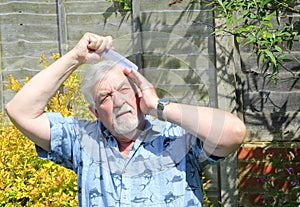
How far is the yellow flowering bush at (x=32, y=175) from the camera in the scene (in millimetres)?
3711

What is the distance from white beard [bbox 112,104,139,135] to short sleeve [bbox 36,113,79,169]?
0.24 metres

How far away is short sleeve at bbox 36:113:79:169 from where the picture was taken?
2.36 metres

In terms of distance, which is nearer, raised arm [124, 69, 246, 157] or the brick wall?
raised arm [124, 69, 246, 157]

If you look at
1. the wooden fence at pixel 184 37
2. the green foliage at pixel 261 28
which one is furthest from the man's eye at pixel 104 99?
the wooden fence at pixel 184 37

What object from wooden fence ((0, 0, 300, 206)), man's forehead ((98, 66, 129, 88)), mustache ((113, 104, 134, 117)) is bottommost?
wooden fence ((0, 0, 300, 206))

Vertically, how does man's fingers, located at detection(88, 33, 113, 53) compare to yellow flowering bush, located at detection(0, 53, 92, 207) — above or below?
above

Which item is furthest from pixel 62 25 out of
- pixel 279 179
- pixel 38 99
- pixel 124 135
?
pixel 124 135

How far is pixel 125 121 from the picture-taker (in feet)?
7.12

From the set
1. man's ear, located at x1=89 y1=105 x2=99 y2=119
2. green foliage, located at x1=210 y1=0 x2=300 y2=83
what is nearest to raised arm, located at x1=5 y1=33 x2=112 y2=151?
man's ear, located at x1=89 y1=105 x2=99 y2=119

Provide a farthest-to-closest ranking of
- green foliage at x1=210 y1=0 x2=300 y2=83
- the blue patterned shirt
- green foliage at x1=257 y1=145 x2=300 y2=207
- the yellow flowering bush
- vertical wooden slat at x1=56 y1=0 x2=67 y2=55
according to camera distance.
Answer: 1. vertical wooden slat at x1=56 y1=0 x2=67 y2=55
2. green foliage at x1=257 y1=145 x2=300 y2=207
3. the yellow flowering bush
4. green foliage at x1=210 y1=0 x2=300 y2=83
5. the blue patterned shirt

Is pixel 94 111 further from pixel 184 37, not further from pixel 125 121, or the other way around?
pixel 184 37

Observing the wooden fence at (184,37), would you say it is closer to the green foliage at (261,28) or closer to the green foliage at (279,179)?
the green foliage at (279,179)

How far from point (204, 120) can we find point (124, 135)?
289 mm

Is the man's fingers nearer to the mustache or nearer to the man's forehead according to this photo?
the man's forehead
